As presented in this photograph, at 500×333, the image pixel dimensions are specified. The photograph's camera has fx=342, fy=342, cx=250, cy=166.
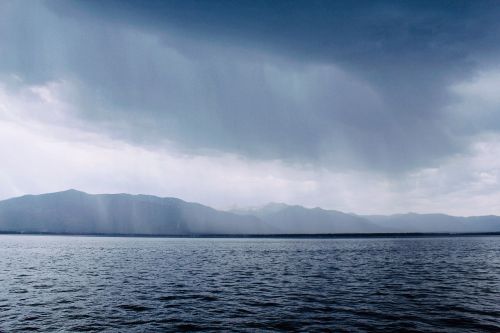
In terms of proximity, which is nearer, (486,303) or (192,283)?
(486,303)

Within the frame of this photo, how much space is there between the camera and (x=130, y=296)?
38.0 meters

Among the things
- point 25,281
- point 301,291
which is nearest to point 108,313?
point 301,291

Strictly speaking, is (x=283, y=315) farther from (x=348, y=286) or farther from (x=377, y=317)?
(x=348, y=286)

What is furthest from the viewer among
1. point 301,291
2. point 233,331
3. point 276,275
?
point 276,275

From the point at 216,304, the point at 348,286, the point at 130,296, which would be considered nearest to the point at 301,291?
the point at 348,286

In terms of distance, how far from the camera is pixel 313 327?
1000 inches

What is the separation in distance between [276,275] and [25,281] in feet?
122

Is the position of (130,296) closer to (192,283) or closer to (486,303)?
(192,283)

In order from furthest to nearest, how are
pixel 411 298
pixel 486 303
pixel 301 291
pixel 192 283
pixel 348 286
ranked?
pixel 192 283 → pixel 348 286 → pixel 301 291 → pixel 411 298 → pixel 486 303

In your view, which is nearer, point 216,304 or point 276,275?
point 216,304

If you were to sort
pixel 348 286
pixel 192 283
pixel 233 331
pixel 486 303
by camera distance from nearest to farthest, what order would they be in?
pixel 233 331 → pixel 486 303 → pixel 348 286 → pixel 192 283

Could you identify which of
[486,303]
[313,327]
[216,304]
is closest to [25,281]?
[216,304]

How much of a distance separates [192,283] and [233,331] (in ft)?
81.5

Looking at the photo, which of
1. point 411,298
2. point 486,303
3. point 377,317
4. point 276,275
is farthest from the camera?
point 276,275
